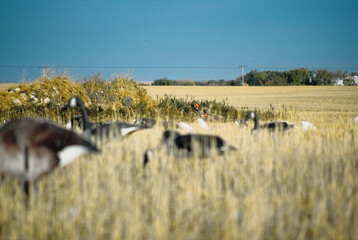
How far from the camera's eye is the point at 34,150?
2654 mm

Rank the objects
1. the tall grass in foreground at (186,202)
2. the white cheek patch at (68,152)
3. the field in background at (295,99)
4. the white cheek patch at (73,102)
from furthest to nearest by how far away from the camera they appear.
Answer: the field in background at (295,99) < the white cheek patch at (73,102) < the white cheek patch at (68,152) < the tall grass in foreground at (186,202)

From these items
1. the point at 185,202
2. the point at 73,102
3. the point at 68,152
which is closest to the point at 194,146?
the point at 185,202

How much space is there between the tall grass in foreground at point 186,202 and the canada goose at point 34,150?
0.23 metres

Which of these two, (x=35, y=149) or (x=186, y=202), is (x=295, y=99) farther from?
(x=35, y=149)

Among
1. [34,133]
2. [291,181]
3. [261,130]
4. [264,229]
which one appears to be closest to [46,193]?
[34,133]

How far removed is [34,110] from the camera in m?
8.90

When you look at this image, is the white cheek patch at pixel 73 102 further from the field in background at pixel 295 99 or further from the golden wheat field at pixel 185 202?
the field in background at pixel 295 99

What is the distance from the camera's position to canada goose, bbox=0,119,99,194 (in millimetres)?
2619

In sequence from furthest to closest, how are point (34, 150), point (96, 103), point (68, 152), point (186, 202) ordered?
point (96, 103) < point (68, 152) < point (34, 150) < point (186, 202)

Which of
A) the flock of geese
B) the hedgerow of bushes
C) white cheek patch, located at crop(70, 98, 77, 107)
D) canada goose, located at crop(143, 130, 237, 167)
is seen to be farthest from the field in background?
the flock of geese

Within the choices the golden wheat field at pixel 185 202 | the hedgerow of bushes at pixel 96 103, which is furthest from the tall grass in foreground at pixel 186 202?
the hedgerow of bushes at pixel 96 103

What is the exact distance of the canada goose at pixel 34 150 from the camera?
8.59 feet

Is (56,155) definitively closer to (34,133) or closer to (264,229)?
(34,133)

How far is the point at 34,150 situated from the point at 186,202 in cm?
155
